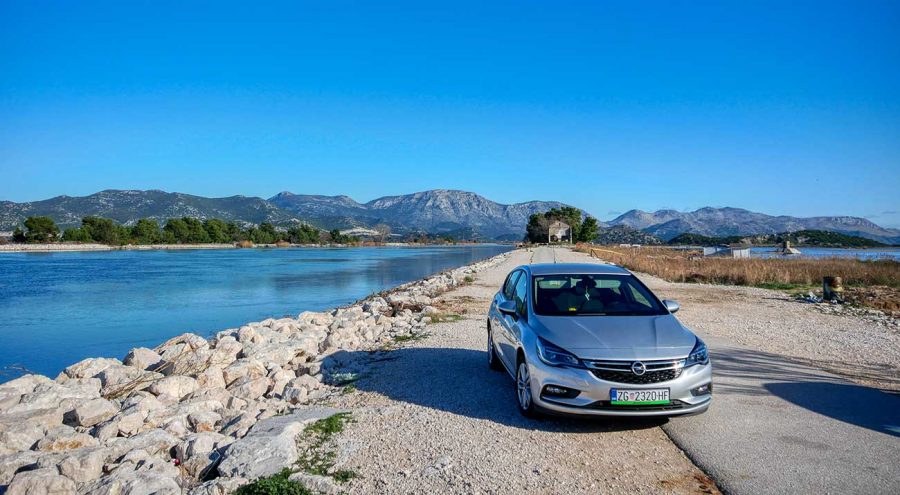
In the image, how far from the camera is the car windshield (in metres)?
6.63

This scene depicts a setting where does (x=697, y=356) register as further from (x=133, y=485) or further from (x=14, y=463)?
(x=14, y=463)

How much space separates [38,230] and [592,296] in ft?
415

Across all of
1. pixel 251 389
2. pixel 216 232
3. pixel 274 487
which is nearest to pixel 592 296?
pixel 274 487

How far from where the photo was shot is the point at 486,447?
518 centimetres

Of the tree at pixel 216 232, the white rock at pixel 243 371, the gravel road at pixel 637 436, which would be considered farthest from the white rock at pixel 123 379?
the tree at pixel 216 232

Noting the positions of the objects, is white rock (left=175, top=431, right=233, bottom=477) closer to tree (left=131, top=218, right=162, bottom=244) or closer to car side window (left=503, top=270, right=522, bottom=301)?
car side window (left=503, top=270, right=522, bottom=301)

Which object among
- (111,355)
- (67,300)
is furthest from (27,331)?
(67,300)

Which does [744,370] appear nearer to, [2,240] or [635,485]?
[635,485]

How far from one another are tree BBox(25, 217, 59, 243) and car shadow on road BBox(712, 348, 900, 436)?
126311mm

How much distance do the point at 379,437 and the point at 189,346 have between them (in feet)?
24.4

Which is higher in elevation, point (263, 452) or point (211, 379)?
point (263, 452)

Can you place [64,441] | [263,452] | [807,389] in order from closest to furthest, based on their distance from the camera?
1. [263,452]
2. [64,441]
3. [807,389]

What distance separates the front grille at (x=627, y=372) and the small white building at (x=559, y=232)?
103 m

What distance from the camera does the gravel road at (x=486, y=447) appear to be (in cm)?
444
